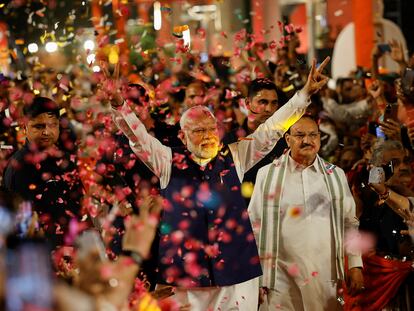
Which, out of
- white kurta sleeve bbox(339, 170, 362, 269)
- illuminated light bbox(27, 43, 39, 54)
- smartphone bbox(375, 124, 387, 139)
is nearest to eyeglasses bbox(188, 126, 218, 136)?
white kurta sleeve bbox(339, 170, 362, 269)

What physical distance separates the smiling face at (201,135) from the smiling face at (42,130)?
1399mm

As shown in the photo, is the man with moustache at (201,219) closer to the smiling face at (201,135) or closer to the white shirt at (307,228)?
the smiling face at (201,135)

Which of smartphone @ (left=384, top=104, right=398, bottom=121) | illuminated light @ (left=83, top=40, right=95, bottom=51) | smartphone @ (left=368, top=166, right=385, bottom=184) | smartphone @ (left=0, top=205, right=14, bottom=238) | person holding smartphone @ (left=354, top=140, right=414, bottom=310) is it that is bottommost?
person holding smartphone @ (left=354, top=140, right=414, bottom=310)

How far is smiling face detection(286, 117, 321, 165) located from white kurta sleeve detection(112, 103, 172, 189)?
112 centimetres

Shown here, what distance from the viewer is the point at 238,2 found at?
24828 millimetres

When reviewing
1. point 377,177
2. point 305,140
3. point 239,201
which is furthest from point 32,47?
point 377,177

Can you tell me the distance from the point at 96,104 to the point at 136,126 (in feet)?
18.0

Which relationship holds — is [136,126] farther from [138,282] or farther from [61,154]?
[61,154]

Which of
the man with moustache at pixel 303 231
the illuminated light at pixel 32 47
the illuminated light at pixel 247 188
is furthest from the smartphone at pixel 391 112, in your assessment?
the illuminated light at pixel 32 47

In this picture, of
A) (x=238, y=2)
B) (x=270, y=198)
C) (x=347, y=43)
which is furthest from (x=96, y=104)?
(x=238, y=2)

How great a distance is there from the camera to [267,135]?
7.62 metres

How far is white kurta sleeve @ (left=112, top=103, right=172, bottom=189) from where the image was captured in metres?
7.29

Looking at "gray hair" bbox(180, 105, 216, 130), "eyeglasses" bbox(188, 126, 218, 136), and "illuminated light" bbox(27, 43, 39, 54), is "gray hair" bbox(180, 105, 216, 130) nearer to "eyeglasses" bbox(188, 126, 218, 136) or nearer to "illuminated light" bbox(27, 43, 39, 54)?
"eyeglasses" bbox(188, 126, 218, 136)

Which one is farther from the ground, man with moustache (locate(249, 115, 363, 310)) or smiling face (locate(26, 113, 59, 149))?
smiling face (locate(26, 113, 59, 149))
